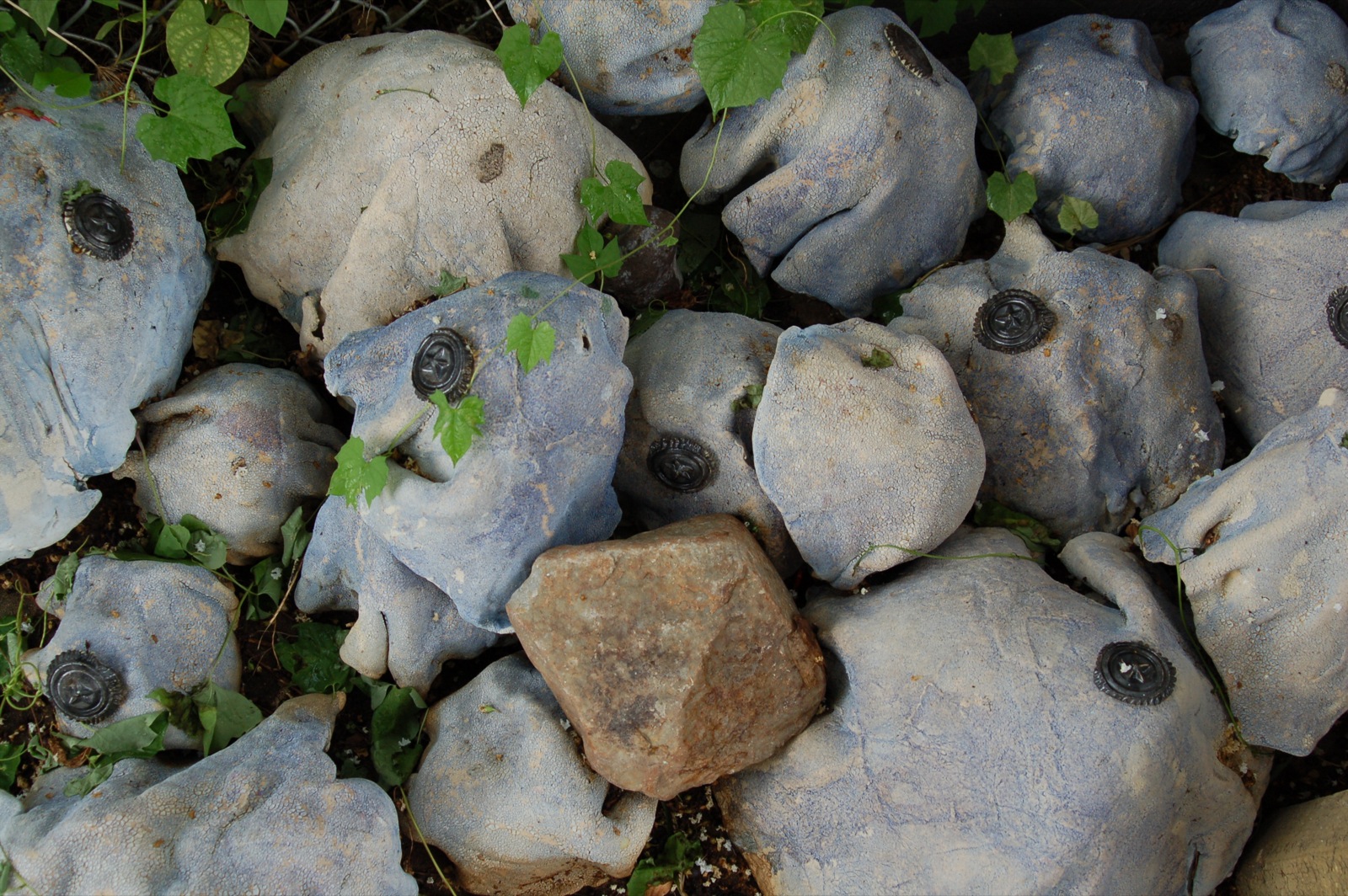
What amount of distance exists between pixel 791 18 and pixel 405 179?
3.24 feet

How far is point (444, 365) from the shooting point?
6.90ft

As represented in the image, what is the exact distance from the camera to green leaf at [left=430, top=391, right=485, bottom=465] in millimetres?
1965

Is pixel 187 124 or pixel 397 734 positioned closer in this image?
pixel 187 124

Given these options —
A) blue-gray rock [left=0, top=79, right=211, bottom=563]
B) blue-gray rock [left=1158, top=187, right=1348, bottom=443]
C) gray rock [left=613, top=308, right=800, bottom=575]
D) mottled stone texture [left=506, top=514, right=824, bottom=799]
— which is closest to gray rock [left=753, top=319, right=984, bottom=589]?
gray rock [left=613, top=308, right=800, bottom=575]

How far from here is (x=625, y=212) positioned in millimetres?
2426

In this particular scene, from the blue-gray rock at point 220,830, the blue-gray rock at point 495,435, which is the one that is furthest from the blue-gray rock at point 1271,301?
the blue-gray rock at point 220,830

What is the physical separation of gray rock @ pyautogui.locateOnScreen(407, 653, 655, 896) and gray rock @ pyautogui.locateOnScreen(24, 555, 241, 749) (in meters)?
0.57

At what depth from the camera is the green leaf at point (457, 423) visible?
1.96m

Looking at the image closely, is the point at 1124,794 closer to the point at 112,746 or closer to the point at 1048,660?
the point at 1048,660

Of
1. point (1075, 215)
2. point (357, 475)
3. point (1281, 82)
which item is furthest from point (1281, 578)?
point (357, 475)

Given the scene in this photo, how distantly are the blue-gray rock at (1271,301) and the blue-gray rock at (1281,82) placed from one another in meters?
0.17

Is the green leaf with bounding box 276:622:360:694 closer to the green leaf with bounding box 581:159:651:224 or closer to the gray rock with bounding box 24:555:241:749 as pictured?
the gray rock with bounding box 24:555:241:749

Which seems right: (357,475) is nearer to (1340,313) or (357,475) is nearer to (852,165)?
(852,165)

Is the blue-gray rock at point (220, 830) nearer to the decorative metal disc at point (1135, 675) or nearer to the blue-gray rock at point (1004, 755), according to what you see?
the blue-gray rock at point (1004, 755)
